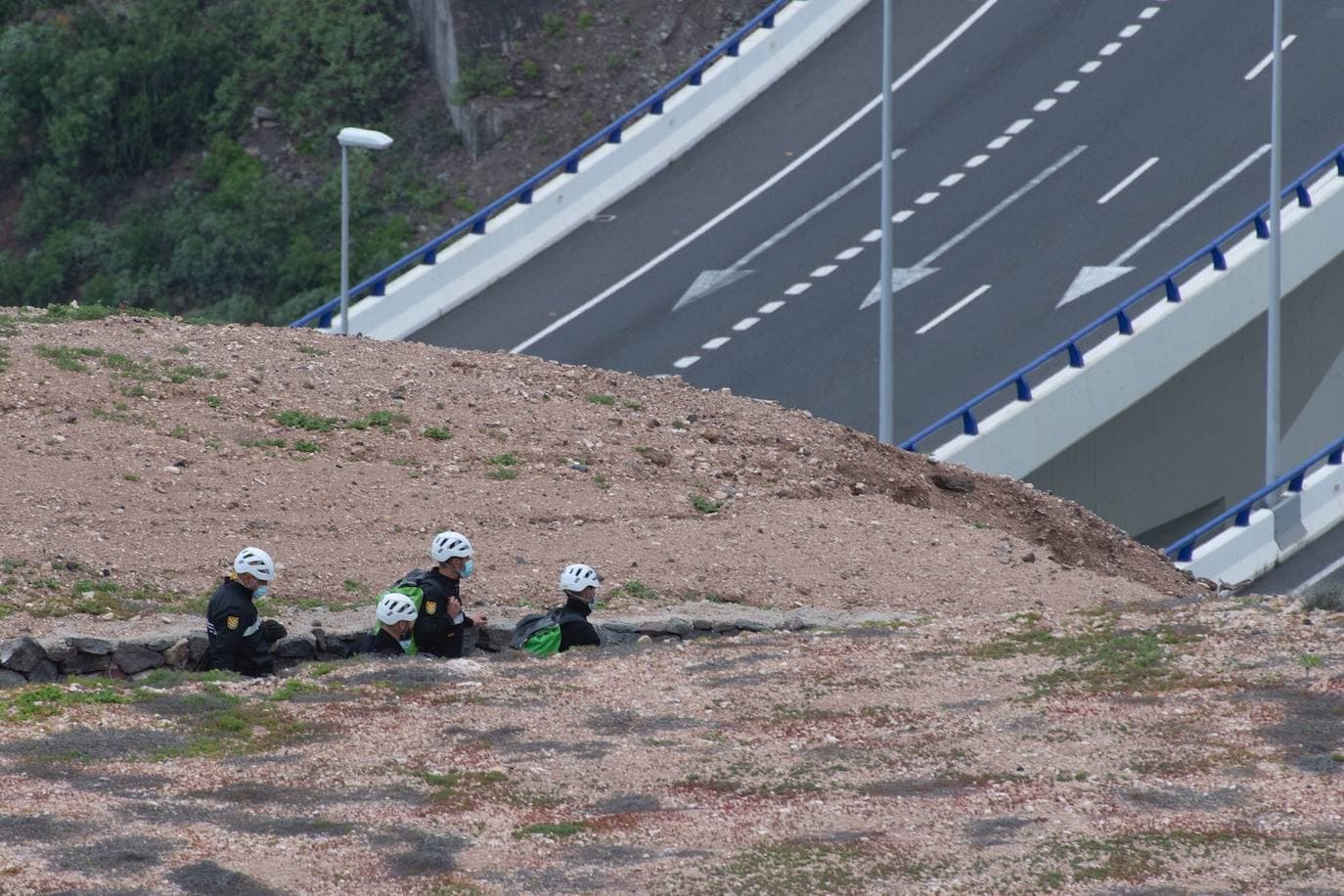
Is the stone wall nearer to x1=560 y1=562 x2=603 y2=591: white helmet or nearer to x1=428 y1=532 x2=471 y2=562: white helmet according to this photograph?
x1=560 y1=562 x2=603 y2=591: white helmet

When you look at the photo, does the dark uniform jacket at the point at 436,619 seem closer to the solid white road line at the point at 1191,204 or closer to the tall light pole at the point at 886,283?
the tall light pole at the point at 886,283

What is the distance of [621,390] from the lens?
2109 centimetres

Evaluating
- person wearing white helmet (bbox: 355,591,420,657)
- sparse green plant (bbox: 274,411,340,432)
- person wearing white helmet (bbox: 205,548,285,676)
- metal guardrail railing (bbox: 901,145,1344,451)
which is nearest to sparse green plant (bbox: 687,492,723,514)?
sparse green plant (bbox: 274,411,340,432)

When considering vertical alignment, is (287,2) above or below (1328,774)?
above

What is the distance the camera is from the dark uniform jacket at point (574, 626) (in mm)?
14562

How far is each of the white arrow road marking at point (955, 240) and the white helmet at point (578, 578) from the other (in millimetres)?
16859

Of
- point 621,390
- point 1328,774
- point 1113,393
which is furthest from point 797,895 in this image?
point 1113,393

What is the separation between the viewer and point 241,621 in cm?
1346

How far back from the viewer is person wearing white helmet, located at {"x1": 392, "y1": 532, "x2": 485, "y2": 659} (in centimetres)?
1387

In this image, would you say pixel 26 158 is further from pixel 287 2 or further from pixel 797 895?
pixel 797 895

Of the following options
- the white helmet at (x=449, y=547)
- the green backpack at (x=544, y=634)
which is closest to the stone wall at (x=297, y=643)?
the green backpack at (x=544, y=634)

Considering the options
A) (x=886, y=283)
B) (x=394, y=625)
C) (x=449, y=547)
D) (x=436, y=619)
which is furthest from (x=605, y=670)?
(x=886, y=283)

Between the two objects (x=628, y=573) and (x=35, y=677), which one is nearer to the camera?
(x=35, y=677)

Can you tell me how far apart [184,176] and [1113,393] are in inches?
847
